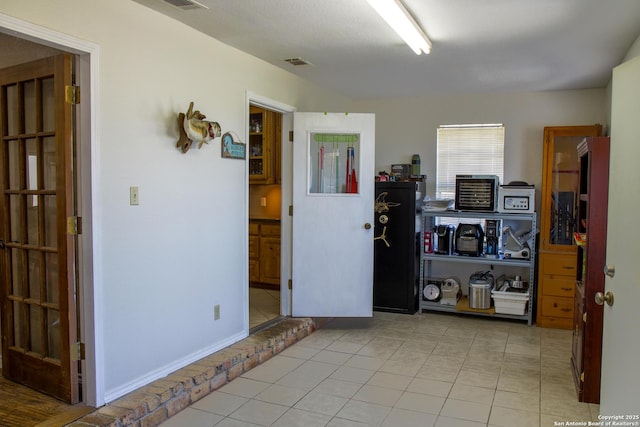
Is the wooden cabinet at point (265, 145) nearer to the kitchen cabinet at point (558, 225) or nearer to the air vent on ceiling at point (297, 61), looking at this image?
the air vent on ceiling at point (297, 61)

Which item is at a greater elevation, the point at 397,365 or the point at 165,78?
the point at 165,78

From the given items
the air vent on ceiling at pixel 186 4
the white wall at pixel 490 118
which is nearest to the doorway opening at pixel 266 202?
the white wall at pixel 490 118

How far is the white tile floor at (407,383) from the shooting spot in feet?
9.26

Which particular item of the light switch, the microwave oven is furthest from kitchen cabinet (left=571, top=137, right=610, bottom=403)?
the light switch

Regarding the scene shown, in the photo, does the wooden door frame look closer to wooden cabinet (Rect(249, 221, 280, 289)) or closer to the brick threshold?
the brick threshold

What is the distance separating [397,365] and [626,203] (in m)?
2.27

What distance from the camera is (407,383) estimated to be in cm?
332

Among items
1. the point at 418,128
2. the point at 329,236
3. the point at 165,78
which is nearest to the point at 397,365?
the point at 329,236

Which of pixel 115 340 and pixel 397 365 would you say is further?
pixel 397 365

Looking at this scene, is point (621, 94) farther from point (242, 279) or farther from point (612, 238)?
point (242, 279)

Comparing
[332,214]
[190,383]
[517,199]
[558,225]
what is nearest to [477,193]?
[517,199]

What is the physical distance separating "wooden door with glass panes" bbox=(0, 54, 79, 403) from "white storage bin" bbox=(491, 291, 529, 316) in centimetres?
381

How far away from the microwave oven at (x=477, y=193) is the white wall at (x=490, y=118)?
1.63ft

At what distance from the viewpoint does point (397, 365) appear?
3.66m
